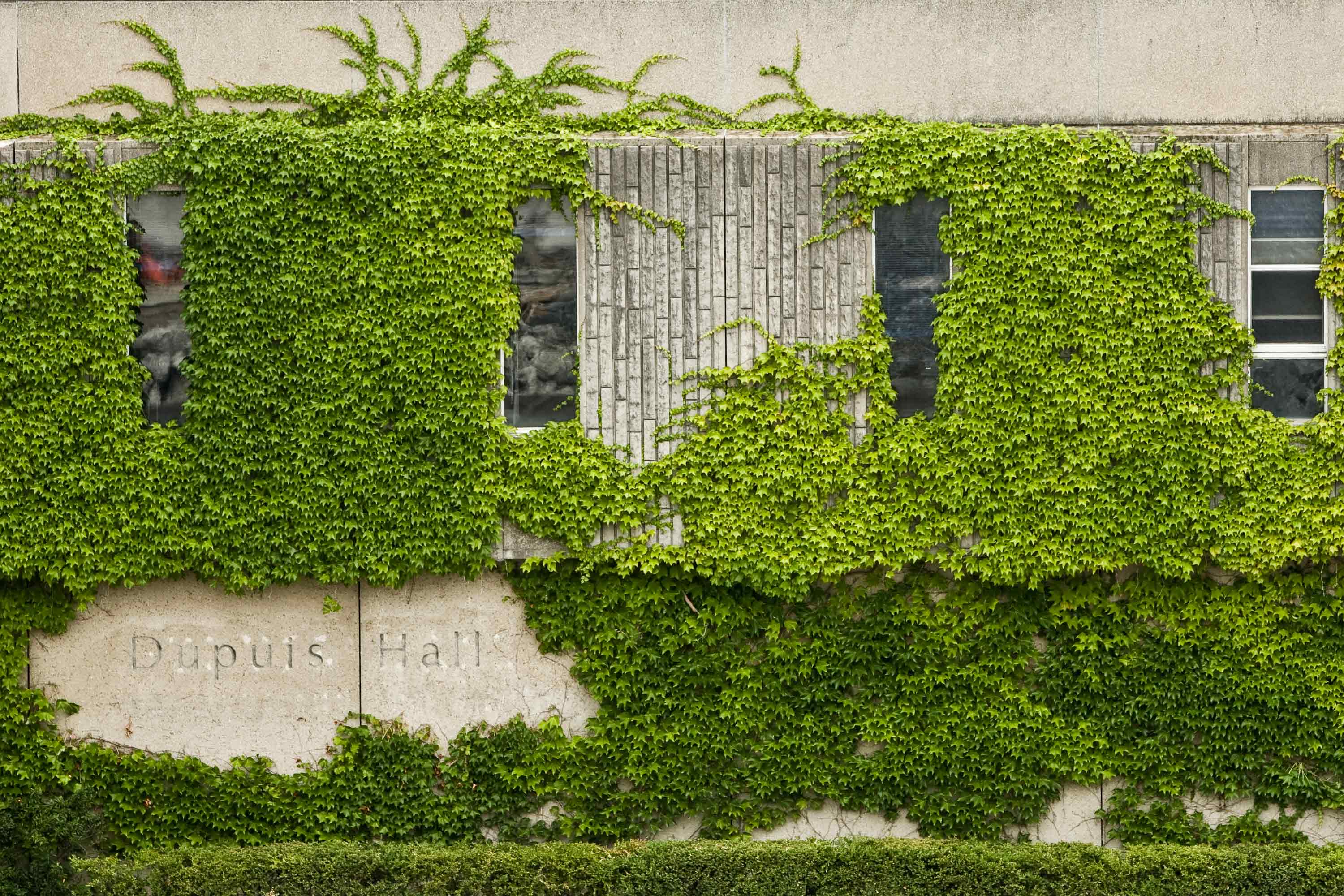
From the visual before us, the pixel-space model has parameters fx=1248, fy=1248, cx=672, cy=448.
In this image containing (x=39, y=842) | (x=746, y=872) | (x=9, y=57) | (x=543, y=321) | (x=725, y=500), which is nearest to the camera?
(x=39, y=842)

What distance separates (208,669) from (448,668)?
2.00 m

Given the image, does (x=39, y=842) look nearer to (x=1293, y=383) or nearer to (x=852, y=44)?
(x=852, y=44)

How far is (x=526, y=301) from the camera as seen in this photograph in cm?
1044

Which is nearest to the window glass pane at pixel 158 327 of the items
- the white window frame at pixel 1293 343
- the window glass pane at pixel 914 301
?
the window glass pane at pixel 914 301

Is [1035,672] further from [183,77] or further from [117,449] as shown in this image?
[183,77]

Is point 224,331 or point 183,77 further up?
point 183,77

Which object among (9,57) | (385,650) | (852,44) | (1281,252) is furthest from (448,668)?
(1281,252)

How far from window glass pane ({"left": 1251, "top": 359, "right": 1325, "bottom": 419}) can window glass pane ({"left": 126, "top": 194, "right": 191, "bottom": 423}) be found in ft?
29.2

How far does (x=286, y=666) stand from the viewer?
10375 mm

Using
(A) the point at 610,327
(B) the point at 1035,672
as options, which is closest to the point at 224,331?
(A) the point at 610,327

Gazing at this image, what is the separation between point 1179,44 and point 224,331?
333 inches

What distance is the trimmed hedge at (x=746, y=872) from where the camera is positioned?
9.49 meters

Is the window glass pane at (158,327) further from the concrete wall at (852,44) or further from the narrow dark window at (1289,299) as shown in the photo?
the narrow dark window at (1289,299)

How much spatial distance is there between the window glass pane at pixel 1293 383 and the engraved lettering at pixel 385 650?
739cm
